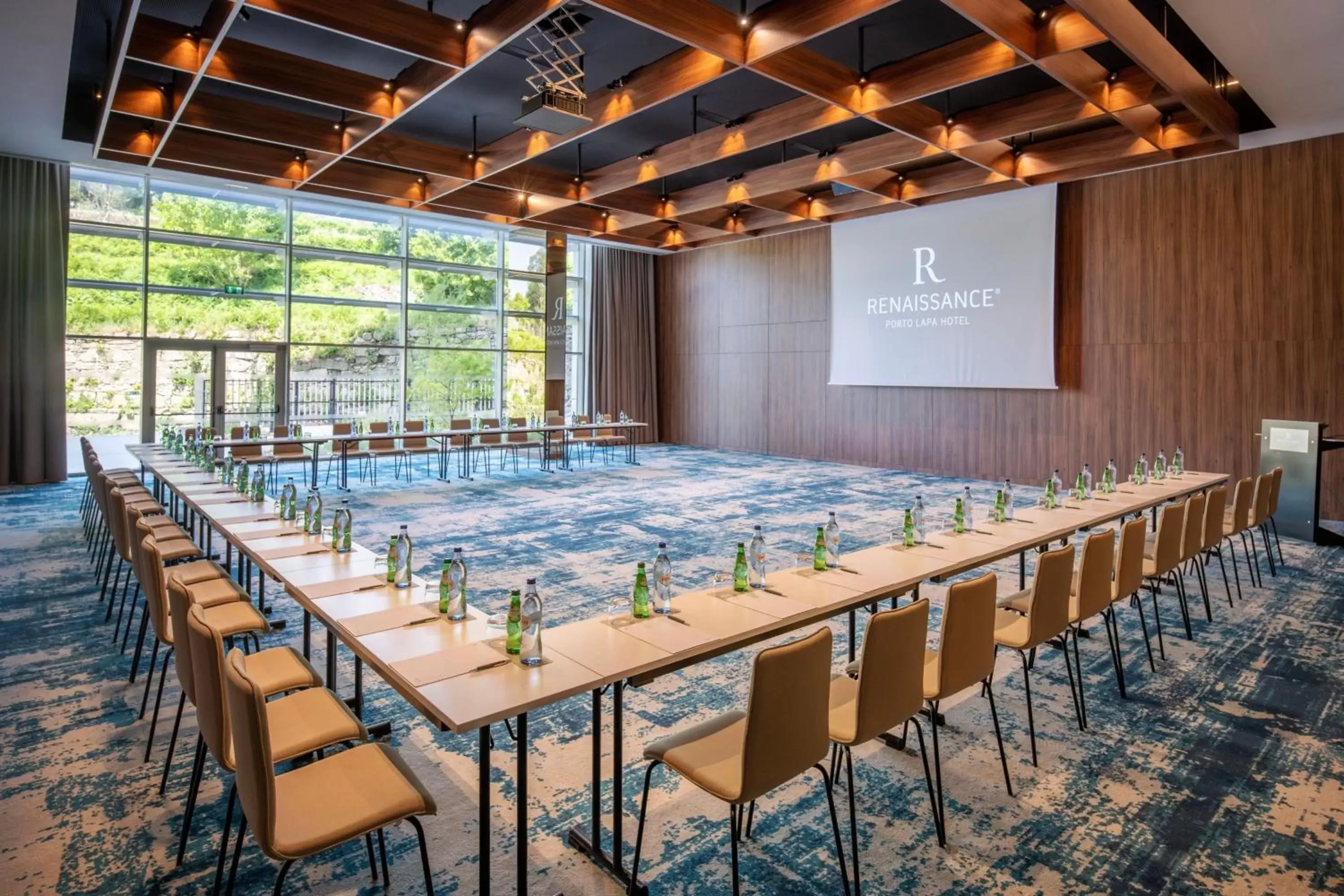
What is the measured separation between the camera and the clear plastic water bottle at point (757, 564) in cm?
322

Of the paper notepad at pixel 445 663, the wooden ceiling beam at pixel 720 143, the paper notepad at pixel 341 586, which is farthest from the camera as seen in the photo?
the wooden ceiling beam at pixel 720 143

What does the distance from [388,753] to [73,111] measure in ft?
30.6

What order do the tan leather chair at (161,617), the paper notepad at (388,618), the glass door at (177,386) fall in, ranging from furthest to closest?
the glass door at (177,386), the tan leather chair at (161,617), the paper notepad at (388,618)

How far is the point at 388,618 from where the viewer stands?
2768 mm

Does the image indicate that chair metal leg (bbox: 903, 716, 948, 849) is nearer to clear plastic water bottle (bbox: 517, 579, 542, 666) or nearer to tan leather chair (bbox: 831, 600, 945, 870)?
tan leather chair (bbox: 831, 600, 945, 870)

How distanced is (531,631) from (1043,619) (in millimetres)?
2208

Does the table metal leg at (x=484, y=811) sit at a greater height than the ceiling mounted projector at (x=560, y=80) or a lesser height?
lesser

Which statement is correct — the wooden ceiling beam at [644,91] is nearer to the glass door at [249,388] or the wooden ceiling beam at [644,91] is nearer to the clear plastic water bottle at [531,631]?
the clear plastic water bottle at [531,631]

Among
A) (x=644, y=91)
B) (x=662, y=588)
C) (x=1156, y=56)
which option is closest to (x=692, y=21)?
(x=644, y=91)

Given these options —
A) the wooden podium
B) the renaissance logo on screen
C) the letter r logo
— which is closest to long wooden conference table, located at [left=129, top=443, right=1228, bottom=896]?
the wooden podium

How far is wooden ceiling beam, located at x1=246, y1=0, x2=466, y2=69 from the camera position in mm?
5211

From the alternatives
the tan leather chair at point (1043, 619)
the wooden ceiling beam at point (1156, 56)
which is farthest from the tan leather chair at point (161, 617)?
the wooden ceiling beam at point (1156, 56)

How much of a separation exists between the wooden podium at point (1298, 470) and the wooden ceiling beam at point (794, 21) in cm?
559

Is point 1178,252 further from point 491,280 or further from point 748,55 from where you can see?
point 491,280
